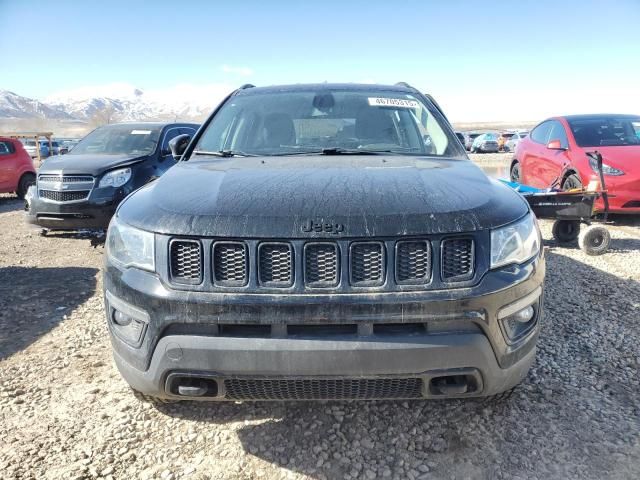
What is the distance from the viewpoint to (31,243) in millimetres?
7113

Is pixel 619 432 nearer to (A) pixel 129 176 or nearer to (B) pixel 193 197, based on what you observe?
(B) pixel 193 197

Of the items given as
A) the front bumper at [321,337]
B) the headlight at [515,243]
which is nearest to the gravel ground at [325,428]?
the front bumper at [321,337]

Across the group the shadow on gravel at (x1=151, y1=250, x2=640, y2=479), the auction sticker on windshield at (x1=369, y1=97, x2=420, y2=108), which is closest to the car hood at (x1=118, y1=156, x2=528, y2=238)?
the auction sticker on windshield at (x1=369, y1=97, x2=420, y2=108)

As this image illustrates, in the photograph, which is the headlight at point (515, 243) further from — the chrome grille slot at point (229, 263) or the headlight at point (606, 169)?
the headlight at point (606, 169)

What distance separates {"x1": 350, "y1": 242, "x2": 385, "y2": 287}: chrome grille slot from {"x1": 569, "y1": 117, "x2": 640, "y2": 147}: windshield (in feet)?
22.3

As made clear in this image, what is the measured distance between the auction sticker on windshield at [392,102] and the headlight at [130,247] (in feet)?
6.34

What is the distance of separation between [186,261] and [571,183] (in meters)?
6.78

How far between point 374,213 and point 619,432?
5.81 ft

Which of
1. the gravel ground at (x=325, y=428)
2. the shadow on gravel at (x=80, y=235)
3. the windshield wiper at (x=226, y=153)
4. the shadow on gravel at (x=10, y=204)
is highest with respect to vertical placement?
the windshield wiper at (x=226, y=153)

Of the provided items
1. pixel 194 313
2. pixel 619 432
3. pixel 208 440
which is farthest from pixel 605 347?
pixel 194 313

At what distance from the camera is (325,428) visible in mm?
2510

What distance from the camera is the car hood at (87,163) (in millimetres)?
6793

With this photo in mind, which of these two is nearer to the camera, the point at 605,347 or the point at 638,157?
the point at 605,347

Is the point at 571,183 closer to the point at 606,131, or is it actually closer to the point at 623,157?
the point at 623,157
